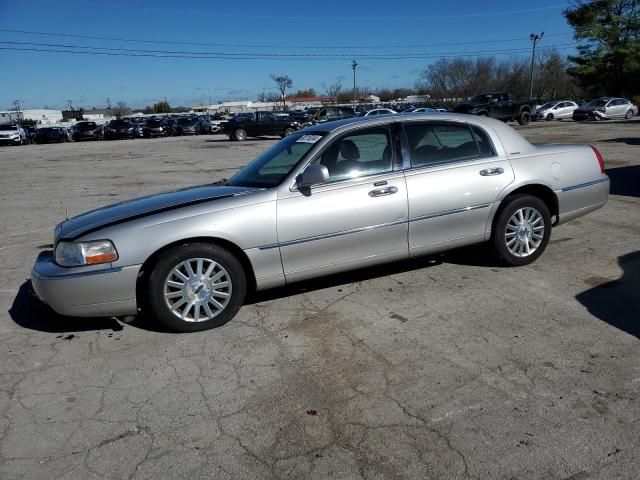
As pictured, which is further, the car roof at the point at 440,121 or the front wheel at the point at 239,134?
the front wheel at the point at 239,134

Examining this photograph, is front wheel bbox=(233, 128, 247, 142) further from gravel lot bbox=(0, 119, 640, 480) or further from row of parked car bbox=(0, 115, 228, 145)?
gravel lot bbox=(0, 119, 640, 480)

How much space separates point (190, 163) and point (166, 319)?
49.8 feet

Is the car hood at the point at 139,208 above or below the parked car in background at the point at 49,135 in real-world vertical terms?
above

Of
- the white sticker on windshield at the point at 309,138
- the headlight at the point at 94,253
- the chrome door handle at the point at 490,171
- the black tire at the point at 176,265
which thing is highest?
the white sticker on windshield at the point at 309,138

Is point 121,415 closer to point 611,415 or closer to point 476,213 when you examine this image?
point 611,415

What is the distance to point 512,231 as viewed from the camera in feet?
16.7

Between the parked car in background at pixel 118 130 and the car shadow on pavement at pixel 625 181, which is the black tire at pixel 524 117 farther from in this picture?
the parked car in background at pixel 118 130

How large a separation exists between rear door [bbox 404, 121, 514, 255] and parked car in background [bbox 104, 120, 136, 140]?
136ft

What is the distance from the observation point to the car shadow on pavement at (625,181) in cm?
881

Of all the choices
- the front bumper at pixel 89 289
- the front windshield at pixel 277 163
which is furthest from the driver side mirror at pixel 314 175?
the front bumper at pixel 89 289

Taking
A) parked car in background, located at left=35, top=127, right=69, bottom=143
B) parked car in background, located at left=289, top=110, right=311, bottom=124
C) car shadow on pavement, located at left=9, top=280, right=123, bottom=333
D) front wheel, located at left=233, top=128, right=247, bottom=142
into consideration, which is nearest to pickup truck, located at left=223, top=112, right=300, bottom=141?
front wheel, located at left=233, top=128, right=247, bottom=142

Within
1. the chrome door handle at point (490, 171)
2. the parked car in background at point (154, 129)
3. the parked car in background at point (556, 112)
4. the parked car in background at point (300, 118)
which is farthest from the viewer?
the parked car in background at point (154, 129)

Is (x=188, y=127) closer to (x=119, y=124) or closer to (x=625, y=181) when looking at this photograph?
(x=119, y=124)

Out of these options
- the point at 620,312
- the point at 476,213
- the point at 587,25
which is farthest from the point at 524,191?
the point at 587,25
